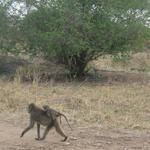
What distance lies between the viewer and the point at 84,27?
17.8m

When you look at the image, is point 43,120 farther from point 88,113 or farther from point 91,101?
point 91,101

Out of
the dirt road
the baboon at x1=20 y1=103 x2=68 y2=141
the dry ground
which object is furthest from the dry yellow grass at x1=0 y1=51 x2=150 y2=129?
the baboon at x1=20 y1=103 x2=68 y2=141

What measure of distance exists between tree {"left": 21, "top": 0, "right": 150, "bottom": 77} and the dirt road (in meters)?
8.48

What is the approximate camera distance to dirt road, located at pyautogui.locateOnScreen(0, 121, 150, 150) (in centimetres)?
800

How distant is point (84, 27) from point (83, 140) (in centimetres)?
978

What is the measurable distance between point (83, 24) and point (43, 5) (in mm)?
1606

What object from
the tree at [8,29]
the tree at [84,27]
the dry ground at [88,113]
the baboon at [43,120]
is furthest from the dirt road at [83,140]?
the tree at [8,29]

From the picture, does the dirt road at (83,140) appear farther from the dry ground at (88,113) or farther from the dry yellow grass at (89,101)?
the dry yellow grass at (89,101)

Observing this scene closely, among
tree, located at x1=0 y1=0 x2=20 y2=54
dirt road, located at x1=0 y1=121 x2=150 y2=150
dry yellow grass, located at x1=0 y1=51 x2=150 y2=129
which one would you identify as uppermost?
tree, located at x1=0 y1=0 x2=20 y2=54

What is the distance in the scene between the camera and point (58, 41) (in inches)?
693

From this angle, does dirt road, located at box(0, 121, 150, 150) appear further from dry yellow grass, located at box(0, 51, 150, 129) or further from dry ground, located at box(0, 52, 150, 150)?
dry yellow grass, located at box(0, 51, 150, 129)

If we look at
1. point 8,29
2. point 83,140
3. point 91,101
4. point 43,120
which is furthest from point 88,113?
point 8,29

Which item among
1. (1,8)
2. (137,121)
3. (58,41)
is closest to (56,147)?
(137,121)

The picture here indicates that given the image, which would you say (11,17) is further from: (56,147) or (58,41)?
(56,147)
